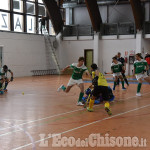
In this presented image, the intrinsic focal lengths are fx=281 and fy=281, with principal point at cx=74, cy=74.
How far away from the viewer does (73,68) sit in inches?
401

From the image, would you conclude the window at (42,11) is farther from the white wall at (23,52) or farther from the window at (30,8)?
the white wall at (23,52)

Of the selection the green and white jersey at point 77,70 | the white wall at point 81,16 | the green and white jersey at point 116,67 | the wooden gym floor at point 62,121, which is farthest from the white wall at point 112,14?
the green and white jersey at point 77,70

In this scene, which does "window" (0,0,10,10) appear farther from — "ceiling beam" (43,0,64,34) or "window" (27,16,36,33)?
"ceiling beam" (43,0,64,34)


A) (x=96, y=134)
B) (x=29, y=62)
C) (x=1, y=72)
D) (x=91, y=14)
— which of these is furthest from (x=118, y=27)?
(x=96, y=134)

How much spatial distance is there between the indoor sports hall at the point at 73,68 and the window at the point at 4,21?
8cm

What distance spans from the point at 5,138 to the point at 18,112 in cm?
296

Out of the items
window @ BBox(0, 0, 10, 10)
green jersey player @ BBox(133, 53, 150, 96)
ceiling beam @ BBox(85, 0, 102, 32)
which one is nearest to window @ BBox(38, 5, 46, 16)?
window @ BBox(0, 0, 10, 10)

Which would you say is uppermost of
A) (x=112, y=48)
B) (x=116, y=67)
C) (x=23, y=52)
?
(x=112, y=48)

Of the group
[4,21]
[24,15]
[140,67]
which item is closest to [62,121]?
[140,67]

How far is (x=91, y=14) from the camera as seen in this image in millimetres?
24797

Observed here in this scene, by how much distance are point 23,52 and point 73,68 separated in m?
15.7

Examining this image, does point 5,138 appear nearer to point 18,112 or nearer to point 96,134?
point 96,134

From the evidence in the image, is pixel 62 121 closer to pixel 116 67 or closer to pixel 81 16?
pixel 116 67

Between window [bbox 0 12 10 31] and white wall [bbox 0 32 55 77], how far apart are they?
23.3 inches
